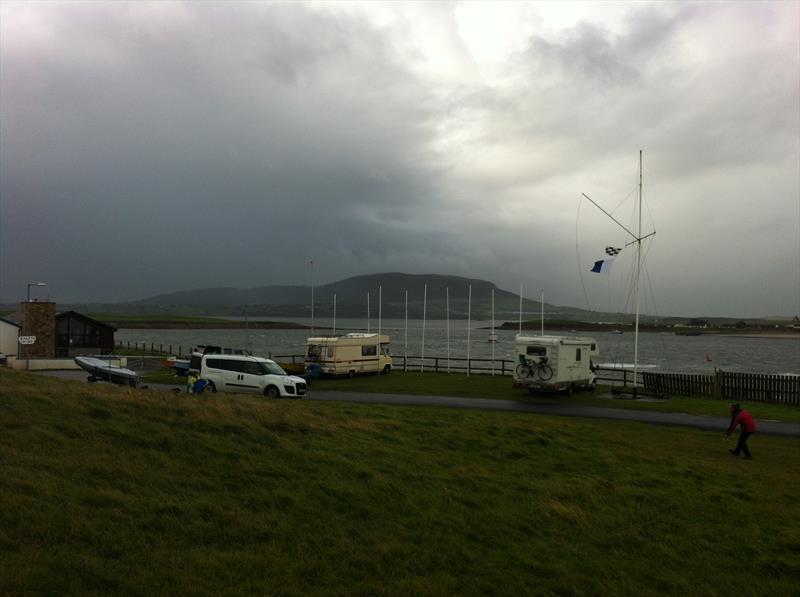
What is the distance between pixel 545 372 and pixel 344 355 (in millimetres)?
13130

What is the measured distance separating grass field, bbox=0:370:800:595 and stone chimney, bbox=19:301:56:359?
3016 centimetres

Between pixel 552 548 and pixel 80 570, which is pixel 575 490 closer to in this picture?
pixel 552 548

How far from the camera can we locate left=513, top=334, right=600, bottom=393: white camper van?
103ft

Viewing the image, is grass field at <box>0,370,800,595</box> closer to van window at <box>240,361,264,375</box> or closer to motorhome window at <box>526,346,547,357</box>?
van window at <box>240,361,264,375</box>

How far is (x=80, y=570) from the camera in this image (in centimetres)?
658

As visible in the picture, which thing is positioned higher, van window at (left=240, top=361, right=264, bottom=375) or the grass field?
van window at (left=240, top=361, right=264, bottom=375)

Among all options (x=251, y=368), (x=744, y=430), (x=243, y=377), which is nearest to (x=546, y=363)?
(x=744, y=430)

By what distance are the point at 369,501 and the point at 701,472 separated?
888 cm

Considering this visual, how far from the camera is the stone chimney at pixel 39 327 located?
42156 millimetres

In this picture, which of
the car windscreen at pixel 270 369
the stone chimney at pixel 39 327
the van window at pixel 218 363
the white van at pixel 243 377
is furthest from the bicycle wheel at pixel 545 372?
the stone chimney at pixel 39 327

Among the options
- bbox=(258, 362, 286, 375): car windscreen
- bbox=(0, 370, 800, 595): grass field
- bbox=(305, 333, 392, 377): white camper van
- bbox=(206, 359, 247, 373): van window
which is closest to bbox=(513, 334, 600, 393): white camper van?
bbox=(305, 333, 392, 377): white camper van

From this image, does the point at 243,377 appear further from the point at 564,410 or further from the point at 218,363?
the point at 564,410

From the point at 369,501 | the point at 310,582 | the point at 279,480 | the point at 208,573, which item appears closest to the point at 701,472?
the point at 369,501

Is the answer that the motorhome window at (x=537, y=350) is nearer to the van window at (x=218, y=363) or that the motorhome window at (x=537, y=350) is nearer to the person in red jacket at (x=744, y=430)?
the person in red jacket at (x=744, y=430)
